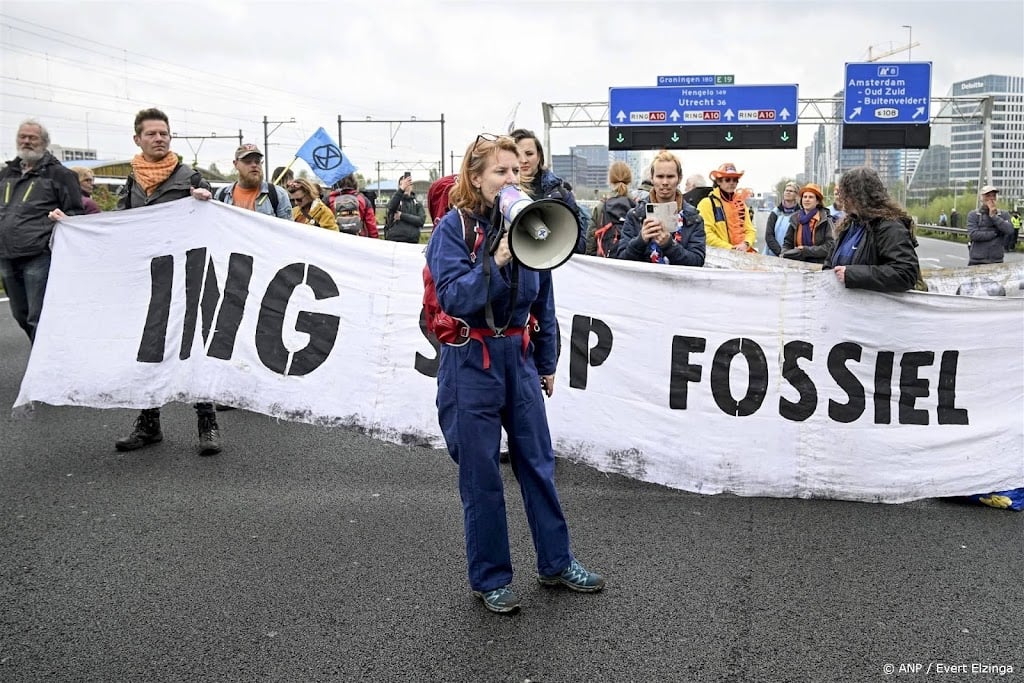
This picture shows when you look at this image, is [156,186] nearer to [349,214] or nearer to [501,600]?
[501,600]

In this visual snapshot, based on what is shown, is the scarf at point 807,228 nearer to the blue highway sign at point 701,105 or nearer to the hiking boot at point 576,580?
the hiking boot at point 576,580

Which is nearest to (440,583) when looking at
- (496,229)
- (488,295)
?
(488,295)

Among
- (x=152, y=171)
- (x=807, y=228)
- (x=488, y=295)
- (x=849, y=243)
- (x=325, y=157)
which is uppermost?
(x=325, y=157)

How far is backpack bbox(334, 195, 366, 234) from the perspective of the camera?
421 inches

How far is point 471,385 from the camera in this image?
13.0 feet

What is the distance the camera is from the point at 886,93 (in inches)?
1168

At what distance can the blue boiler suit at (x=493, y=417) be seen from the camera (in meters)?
3.87

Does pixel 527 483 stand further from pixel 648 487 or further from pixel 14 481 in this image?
pixel 14 481

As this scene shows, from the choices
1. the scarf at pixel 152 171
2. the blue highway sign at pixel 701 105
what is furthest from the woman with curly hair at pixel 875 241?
the blue highway sign at pixel 701 105

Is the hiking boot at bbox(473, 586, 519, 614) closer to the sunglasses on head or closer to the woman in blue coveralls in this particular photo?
the woman in blue coveralls

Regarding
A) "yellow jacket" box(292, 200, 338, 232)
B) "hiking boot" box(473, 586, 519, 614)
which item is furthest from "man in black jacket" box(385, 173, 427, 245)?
"hiking boot" box(473, 586, 519, 614)

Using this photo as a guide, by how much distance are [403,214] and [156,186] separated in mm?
8769

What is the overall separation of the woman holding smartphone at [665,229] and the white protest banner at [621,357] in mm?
250

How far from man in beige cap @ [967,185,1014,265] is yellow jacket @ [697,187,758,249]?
24.9 ft
